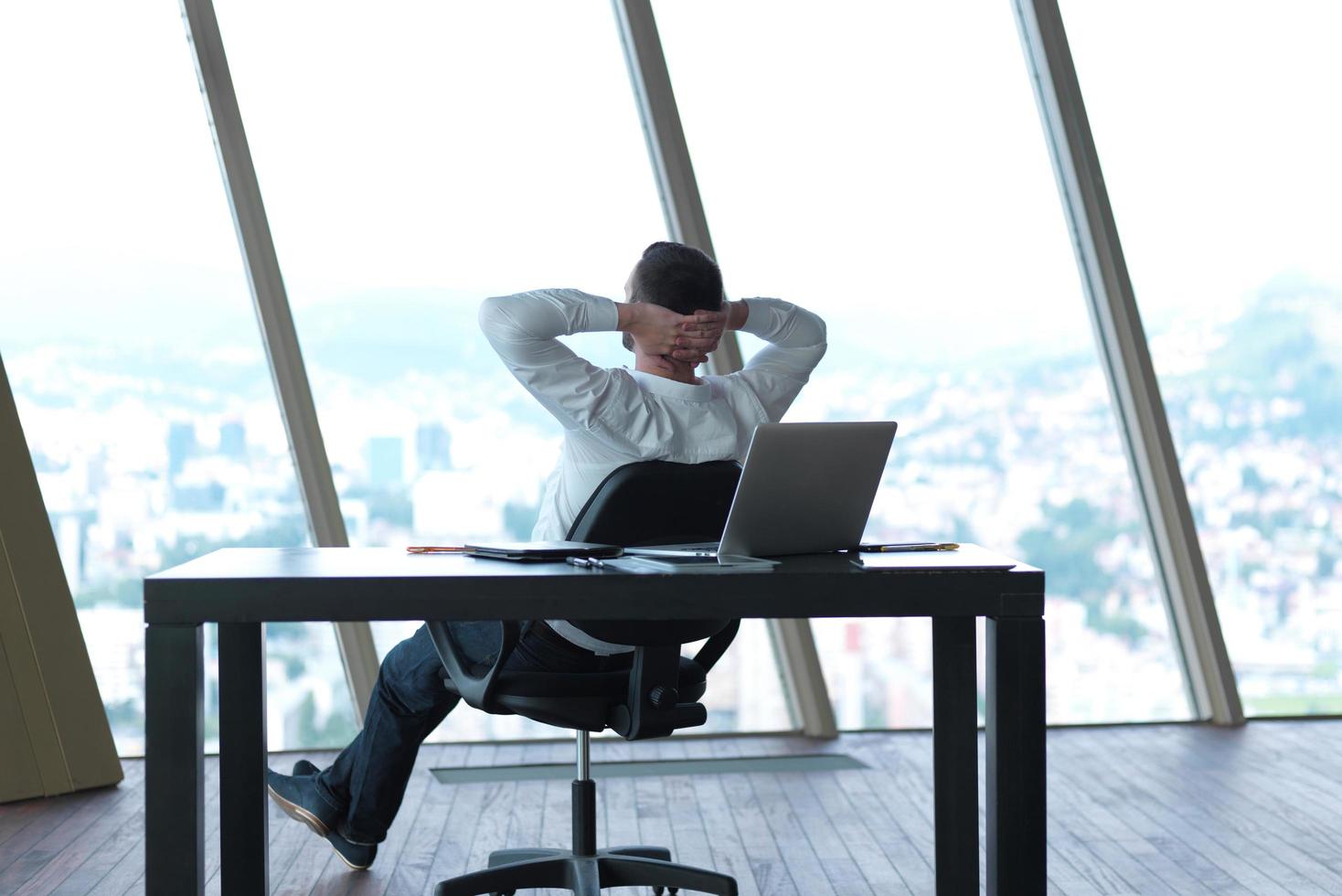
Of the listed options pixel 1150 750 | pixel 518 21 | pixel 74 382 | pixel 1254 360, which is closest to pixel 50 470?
pixel 74 382

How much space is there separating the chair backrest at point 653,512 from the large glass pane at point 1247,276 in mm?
2873

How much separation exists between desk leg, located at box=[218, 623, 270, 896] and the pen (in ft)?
3.08

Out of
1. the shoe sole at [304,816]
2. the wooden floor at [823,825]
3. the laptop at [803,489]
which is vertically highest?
the laptop at [803,489]

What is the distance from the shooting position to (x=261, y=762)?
214 centimetres

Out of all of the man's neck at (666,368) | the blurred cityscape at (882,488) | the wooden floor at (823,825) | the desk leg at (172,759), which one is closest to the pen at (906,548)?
the man's neck at (666,368)

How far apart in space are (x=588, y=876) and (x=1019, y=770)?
2.85 feet

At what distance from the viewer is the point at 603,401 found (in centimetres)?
235

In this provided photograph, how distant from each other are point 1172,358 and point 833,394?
1160mm

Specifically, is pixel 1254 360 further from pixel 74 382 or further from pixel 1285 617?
pixel 74 382

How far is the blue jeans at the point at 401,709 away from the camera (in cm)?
234

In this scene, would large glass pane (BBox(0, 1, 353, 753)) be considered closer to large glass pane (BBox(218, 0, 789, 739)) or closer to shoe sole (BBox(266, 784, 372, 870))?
large glass pane (BBox(218, 0, 789, 739))

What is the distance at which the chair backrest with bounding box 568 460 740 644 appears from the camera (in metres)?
2.16

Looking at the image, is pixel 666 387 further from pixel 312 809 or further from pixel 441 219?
pixel 441 219

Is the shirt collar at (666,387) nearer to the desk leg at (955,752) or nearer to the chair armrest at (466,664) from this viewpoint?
the chair armrest at (466,664)
